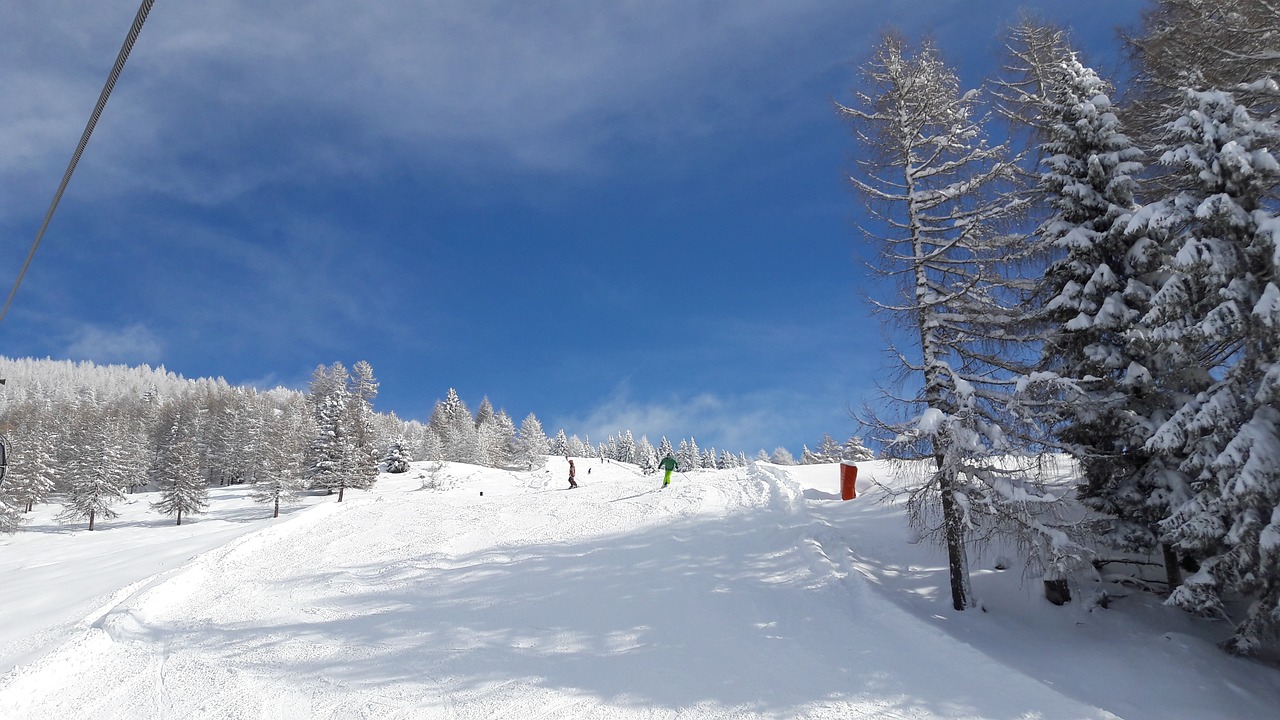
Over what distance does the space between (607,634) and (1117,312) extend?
10512mm

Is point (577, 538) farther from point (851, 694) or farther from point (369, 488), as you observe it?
point (369, 488)

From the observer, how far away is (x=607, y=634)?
10.3 meters

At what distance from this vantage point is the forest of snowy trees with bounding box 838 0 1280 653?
9023 mm

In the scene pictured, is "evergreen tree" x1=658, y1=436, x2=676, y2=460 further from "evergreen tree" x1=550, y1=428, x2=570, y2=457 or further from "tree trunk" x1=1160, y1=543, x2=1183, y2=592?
"tree trunk" x1=1160, y1=543, x2=1183, y2=592

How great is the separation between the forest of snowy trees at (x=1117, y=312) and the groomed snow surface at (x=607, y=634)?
3.74ft

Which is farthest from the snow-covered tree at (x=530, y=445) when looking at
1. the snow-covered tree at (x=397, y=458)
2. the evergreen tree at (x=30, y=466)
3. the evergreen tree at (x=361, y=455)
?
the evergreen tree at (x=30, y=466)

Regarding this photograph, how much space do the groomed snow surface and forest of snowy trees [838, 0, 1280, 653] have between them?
1.14m

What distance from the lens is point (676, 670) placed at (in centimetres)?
893

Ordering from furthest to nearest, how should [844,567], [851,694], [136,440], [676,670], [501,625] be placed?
[136,440], [844,567], [501,625], [676,670], [851,694]

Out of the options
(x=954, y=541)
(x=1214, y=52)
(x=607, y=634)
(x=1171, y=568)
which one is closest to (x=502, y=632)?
(x=607, y=634)

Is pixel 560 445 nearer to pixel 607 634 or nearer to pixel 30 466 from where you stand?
pixel 30 466

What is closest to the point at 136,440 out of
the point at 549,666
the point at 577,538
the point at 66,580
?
the point at 66,580

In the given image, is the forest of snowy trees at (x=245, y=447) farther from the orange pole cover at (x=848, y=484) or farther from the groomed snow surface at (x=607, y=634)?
the groomed snow surface at (x=607, y=634)

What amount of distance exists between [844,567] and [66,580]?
19.8m
